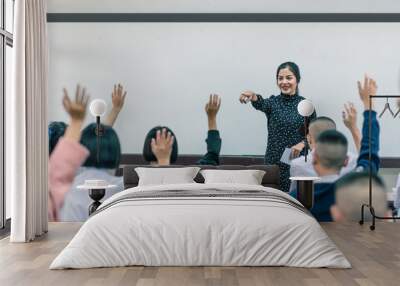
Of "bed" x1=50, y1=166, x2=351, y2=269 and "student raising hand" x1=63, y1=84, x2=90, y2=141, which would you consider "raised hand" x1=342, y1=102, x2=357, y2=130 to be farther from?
"student raising hand" x1=63, y1=84, x2=90, y2=141

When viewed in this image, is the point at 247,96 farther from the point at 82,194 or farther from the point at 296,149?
the point at 82,194

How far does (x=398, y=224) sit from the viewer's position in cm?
761

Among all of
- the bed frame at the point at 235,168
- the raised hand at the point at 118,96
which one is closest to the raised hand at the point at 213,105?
the bed frame at the point at 235,168

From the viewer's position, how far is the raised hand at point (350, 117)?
7727 millimetres

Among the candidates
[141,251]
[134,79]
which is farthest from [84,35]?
[141,251]

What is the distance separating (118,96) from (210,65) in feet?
4.33

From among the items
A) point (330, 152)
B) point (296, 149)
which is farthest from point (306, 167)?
point (330, 152)

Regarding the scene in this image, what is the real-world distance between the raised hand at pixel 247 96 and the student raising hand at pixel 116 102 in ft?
5.21

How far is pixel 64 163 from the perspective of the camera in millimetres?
7773

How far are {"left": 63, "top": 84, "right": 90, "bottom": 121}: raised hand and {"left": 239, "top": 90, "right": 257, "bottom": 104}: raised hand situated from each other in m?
2.08

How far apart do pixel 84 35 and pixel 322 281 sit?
5029 millimetres

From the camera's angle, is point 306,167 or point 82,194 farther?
point 82,194

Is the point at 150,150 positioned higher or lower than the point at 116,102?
lower

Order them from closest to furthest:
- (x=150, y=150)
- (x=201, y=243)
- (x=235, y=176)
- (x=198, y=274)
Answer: (x=198, y=274), (x=201, y=243), (x=235, y=176), (x=150, y=150)
